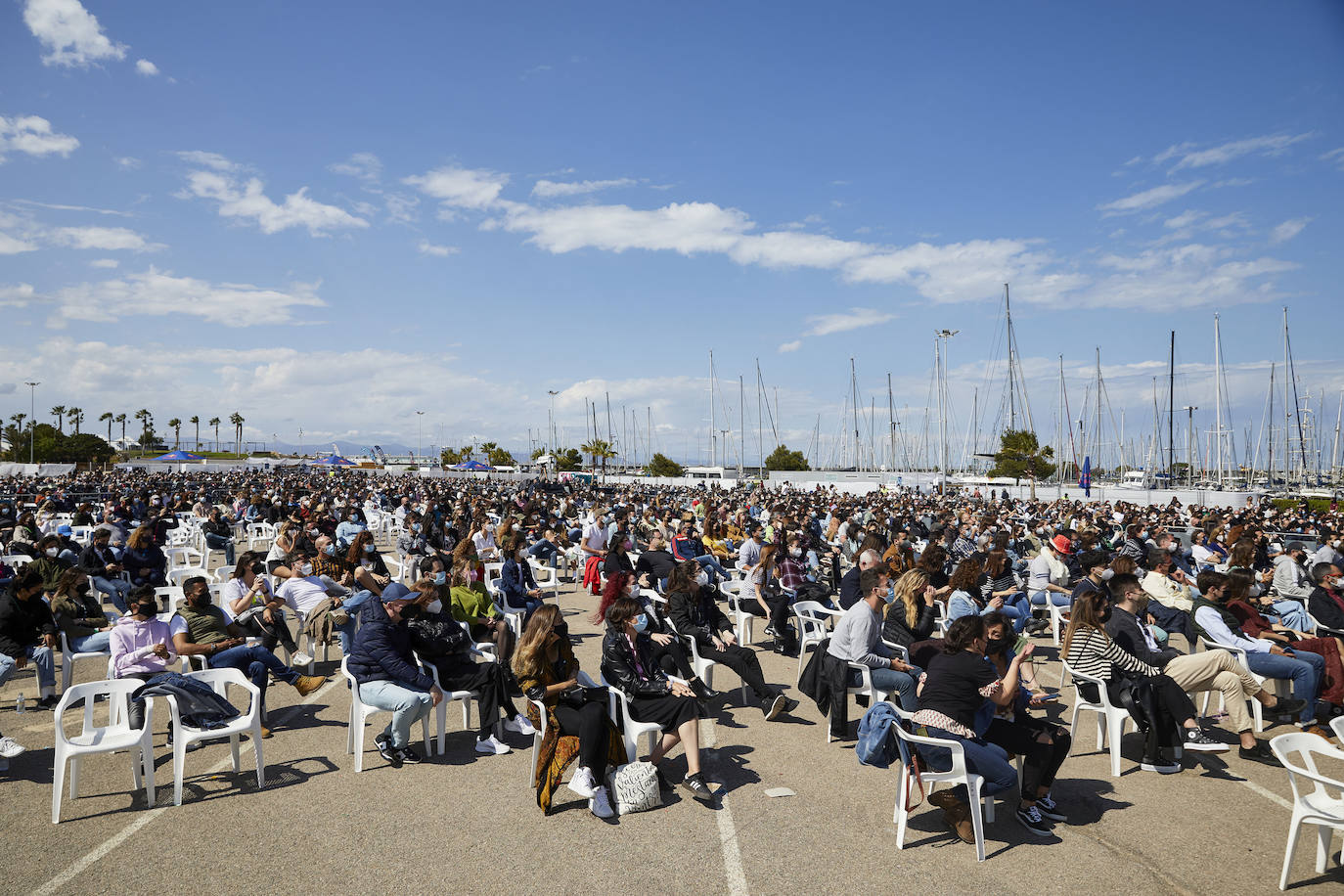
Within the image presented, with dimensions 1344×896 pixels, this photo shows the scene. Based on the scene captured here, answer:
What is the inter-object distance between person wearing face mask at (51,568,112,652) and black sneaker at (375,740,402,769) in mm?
3157

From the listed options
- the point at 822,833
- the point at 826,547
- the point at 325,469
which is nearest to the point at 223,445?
the point at 325,469

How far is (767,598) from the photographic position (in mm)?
9469

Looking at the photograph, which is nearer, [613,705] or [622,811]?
[622,811]

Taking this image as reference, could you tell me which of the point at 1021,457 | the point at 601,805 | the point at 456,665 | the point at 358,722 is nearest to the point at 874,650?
the point at 601,805

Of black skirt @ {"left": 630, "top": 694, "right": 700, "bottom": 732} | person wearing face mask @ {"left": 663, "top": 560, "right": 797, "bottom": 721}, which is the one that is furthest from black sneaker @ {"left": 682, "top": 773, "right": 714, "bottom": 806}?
person wearing face mask @ {"left": 663, "top": 560, "right": 797, "bottom": 721}

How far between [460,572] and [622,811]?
338cm

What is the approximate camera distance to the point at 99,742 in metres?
4.73

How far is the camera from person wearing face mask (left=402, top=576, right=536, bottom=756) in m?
6.05

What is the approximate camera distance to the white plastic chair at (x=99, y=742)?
178 inches

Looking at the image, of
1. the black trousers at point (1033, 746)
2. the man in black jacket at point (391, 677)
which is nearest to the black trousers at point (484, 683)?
the man in black jacket at point (391, 677)

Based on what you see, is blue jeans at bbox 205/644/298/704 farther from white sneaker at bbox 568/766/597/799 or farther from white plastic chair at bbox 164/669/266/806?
white sneaker at bbox 568/766/597/799

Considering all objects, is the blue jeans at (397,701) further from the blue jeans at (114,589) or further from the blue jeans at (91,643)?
the blue jeans at (114,589)

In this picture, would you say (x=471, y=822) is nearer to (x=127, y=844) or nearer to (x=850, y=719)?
(x=127, y=844)

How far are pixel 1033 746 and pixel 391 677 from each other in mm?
4478
